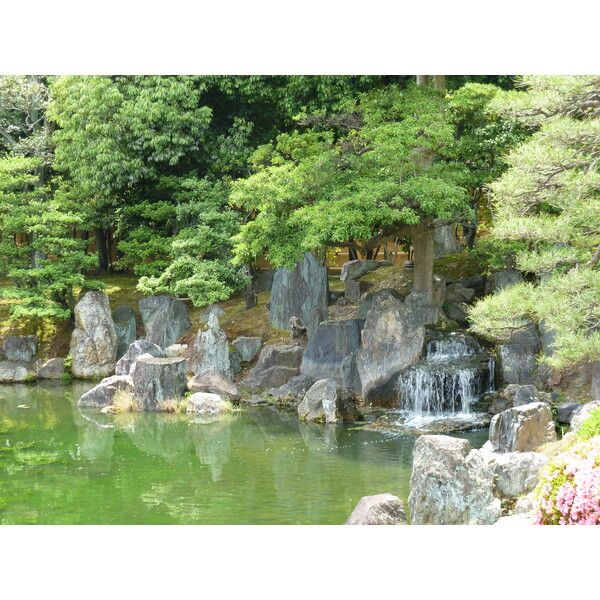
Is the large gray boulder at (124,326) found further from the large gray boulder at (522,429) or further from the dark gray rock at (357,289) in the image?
the large gray boulder at (522,429)

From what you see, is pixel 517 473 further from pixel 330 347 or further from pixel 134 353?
pixel 134 353

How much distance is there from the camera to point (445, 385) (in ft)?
45.5

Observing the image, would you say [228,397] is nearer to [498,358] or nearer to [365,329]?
[365,329]

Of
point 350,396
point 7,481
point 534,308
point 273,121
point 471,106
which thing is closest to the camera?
point 534,308

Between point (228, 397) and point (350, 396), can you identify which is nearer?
point (350, 396)

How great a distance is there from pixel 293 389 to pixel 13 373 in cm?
679

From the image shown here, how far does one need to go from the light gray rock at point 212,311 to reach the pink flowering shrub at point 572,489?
12545 mm

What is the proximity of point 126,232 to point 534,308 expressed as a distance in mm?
13975

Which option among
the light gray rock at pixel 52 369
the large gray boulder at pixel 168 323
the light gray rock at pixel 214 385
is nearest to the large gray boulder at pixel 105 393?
the light gray rock at pixel 214 385

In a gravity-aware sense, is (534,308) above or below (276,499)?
above

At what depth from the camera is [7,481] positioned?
1036cm

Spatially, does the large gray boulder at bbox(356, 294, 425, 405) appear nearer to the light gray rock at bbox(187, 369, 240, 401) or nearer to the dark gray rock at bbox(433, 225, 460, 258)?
the light gray rock at bbox(187, 369, 240, 401)

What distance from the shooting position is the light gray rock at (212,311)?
60.9 ft


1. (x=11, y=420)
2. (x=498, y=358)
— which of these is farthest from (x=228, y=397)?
(x=498, y=358)
